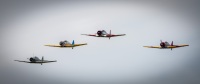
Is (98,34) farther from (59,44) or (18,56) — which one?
(18,56)

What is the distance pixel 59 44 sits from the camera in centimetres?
1700

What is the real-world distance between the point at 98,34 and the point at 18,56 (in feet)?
15.4

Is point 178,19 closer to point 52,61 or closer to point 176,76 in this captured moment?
point 176,76

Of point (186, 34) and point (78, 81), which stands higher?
point (186, 34)

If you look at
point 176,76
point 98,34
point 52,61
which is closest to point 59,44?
point 52,61

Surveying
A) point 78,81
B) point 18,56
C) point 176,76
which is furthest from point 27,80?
point 176,76

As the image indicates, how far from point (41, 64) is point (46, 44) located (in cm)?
126

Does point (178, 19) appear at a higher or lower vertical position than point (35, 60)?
higher

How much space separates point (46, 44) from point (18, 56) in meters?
1.69

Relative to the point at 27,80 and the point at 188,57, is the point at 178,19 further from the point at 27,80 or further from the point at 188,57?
the point at 27,80

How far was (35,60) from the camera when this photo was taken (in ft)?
56.2

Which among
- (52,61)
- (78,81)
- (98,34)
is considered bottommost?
(78,81)

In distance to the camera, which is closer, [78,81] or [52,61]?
[52,61]

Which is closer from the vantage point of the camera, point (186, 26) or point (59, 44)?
point (59, 44)
